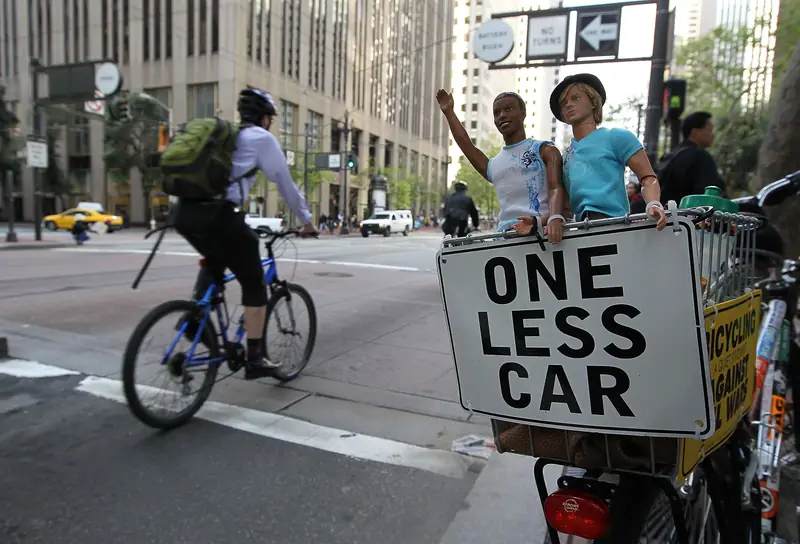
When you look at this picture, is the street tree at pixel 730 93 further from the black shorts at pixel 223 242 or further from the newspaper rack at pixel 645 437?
the newspaper rack at pixel 645 437

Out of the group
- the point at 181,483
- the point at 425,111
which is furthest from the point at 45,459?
the point at 425,111

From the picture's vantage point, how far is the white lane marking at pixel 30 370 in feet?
13.8

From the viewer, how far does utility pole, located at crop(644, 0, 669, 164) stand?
7.89 meters

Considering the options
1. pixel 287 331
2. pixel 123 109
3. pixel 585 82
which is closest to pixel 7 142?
pixel 123 109

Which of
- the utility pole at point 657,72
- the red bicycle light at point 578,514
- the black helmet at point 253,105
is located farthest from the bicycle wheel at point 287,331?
the utility pole at point 657,72

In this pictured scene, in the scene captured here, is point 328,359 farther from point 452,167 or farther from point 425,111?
point 452,167

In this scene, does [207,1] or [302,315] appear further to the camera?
[207,1]

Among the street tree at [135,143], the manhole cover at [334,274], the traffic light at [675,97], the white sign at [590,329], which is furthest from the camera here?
the street tree at [135,143]

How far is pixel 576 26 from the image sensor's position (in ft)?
32.6

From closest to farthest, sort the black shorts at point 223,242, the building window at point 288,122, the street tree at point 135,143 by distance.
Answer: the black shorts at point 223,242, the street tree at point 135,143, the building window at point 288,122

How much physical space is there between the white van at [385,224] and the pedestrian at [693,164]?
1342 inches

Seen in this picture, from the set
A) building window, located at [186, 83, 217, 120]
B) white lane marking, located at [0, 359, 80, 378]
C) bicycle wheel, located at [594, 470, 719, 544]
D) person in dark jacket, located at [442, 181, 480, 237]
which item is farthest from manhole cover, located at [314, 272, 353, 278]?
building window, located at [186, 83, 217, 120]

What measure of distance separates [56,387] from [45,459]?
1.18m

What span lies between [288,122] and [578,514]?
163ft
